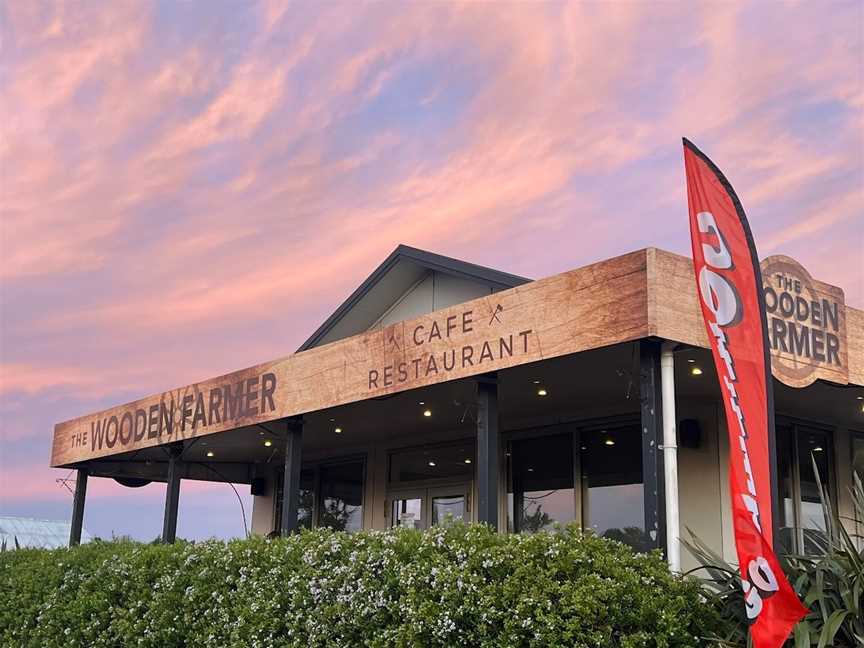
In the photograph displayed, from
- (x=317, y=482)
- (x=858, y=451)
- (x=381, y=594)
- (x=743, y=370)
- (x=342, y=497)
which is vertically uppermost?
(x=858, y=451)

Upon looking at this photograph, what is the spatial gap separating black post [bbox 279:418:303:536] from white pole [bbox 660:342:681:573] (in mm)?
4731

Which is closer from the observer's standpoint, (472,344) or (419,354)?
(472,344)

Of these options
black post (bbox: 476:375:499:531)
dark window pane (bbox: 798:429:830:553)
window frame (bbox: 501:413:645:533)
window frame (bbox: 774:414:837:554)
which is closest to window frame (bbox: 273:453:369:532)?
window frame (bbox: 501:413:645:533)

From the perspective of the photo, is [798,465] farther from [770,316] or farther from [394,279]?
[394,279]

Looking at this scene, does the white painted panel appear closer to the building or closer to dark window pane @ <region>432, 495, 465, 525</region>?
the building

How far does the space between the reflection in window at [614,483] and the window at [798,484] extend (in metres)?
1.69

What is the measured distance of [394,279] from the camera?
12.3 meters

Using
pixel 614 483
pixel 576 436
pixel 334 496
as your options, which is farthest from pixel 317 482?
pixel 614 483

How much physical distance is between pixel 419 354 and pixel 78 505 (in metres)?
8.52

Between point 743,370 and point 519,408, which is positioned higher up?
point 519,408

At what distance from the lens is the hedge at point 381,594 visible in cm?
629

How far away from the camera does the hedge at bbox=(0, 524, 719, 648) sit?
6.29m

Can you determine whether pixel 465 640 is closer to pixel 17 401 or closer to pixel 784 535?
pixel 784 535

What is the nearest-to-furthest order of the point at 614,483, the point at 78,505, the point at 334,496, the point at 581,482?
1. the point at 614,483
2. the point at 581,482
3. the point at 78,505
4. the point at 334,496
